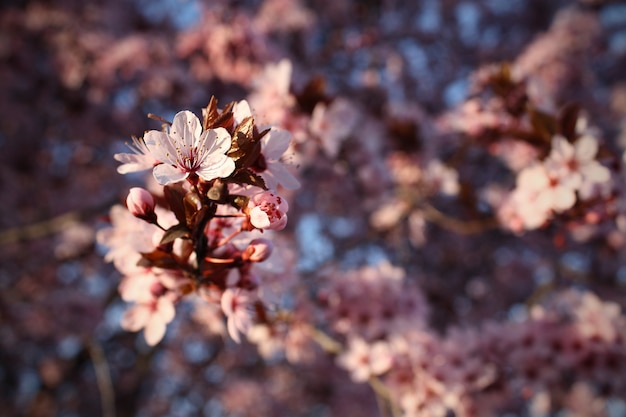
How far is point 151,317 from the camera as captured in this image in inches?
61.0

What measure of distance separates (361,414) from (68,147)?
523 cm

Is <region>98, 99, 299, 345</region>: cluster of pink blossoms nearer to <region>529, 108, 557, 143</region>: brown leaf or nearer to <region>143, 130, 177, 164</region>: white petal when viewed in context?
<region>143, 130, 177, 164</region>: white petal

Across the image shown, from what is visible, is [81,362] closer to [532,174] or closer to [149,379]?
[149,379]

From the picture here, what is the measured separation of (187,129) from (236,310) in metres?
0.63

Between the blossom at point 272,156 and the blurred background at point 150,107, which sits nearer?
the blossom at point 272,156

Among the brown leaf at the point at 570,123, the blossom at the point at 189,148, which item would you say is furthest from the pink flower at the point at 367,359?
the blossom at the point at 189,148

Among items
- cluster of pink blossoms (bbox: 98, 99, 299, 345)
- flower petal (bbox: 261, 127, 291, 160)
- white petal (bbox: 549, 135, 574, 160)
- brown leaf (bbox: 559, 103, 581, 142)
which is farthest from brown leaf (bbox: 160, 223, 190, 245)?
brown leaf (bbox: 559, 103, 581, 142)

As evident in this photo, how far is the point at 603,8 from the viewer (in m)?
7.47

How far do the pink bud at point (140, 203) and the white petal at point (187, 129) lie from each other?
0.65ft

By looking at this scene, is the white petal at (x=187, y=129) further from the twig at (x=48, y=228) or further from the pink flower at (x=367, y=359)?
the twig at (x=48, y=228)

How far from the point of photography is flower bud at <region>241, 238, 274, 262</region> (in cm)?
131

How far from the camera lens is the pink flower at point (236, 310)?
147cm

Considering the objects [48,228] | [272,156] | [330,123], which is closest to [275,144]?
[272,156]

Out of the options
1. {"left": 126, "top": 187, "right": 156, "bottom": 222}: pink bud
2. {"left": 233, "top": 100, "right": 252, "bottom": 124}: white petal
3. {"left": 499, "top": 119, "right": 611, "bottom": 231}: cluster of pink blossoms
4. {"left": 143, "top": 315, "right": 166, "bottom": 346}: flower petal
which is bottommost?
{"left": 143, "top": 315, "right": 166, "bottom": 346}: flower petal
